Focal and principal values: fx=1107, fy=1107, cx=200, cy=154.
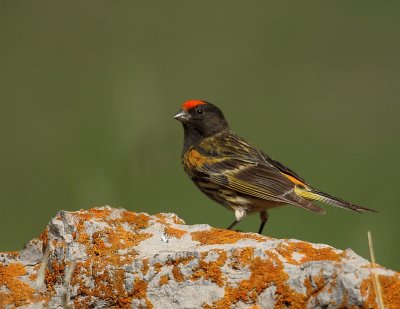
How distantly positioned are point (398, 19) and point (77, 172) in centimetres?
799

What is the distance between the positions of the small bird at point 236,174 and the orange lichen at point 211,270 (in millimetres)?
2163

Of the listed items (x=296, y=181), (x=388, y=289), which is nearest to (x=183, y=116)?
(x=296, y=181)

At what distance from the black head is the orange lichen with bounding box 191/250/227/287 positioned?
3833mm

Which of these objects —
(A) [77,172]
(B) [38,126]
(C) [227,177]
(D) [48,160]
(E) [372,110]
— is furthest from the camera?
(E) [372,110]

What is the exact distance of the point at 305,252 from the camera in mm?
5410

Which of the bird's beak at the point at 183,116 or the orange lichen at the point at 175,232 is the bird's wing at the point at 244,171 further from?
the orange lichen at the point at 175,232

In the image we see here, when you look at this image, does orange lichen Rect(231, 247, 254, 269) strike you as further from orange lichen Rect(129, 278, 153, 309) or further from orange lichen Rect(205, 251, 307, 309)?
orange lichen Rect(129, 278, 153, 309)

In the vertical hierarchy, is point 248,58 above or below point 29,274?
above

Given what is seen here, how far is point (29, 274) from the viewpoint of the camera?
5.78 m

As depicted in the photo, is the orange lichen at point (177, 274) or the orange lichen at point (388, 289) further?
the orange lichen at point (177, 274)

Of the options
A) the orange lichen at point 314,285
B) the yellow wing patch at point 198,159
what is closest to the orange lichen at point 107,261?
the orange lichen at point 314,285

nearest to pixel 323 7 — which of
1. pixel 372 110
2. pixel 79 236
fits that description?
pixel 372 110

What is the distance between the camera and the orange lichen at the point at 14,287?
5535 mm

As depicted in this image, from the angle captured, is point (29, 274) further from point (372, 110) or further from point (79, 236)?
point (372, 110)
